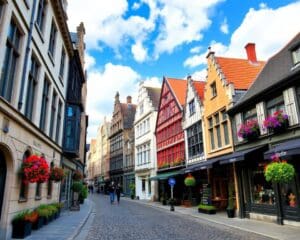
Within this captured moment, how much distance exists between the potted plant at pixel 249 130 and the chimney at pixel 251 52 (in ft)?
30.0

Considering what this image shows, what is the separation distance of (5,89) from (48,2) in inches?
275

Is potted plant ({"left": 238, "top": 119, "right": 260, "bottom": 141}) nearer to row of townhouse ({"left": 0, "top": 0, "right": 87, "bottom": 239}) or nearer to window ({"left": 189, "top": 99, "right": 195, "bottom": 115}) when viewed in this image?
window ({"left": 189, "top": 99, "right": 195, "bottom": 115})

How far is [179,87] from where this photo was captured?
103 feet

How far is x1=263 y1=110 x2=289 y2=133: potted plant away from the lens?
40.4 ft

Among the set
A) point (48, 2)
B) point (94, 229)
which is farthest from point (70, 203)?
point (48, 2)

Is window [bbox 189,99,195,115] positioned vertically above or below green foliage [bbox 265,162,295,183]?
above

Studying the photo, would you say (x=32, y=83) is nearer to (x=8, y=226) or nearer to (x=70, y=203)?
(x=8, y=226)

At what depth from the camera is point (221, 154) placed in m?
18.4

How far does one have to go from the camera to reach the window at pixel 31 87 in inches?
435

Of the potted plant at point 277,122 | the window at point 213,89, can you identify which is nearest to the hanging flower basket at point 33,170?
the potted plant at point 277,122

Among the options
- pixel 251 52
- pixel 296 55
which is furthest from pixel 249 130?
pixel 251 52

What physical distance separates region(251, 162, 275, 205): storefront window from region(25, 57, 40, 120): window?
11356mm

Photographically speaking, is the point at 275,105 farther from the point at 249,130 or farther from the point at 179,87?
the point at 179,87

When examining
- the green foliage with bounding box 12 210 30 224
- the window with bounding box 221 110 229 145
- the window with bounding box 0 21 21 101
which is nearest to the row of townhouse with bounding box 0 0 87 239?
the window with bounding box 0 21 21 101
